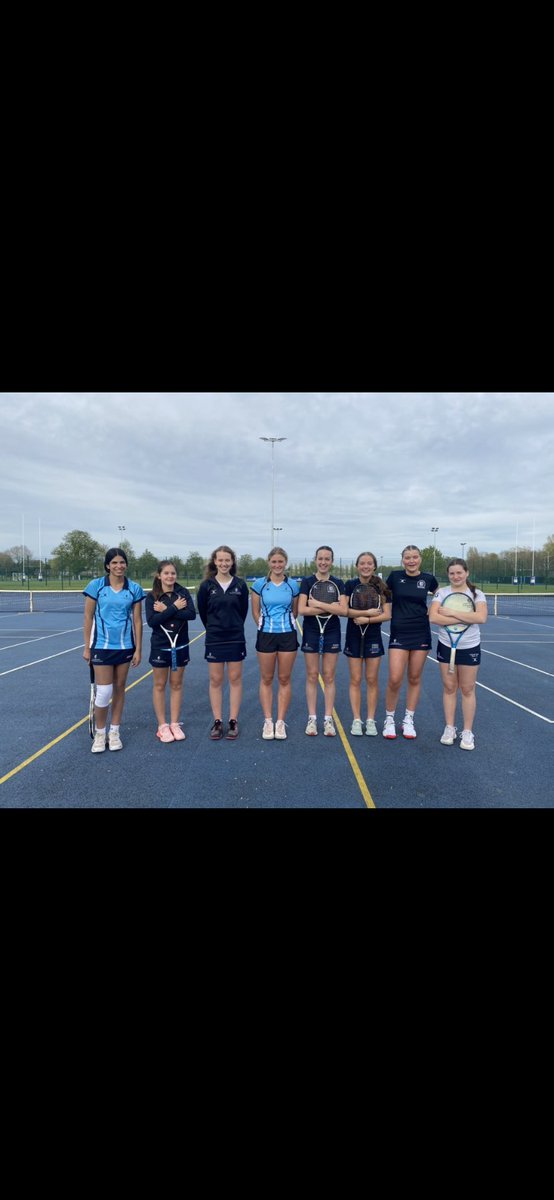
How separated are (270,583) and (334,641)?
86cm

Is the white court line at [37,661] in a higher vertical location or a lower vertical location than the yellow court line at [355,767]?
higher

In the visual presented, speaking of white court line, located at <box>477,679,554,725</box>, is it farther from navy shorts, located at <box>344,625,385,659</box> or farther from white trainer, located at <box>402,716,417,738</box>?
navy shorts, located at <box>344,625,385,659</box>

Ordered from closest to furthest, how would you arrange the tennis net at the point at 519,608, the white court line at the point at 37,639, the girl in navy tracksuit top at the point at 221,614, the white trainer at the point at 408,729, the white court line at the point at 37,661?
the girl in navy tracksuit top at the point at 221,614, the white trainer at the point at 408,729, the white court line at the point at 37,661, the white court line at the point at 37,639, the tennis net at the point at 519,608

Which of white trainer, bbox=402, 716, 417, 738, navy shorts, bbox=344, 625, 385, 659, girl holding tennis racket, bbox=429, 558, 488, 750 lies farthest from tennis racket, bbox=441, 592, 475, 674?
white trainer, bbox=402, 716, 417, 738

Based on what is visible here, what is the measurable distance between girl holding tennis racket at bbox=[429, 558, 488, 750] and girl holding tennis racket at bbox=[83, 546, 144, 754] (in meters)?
2.78

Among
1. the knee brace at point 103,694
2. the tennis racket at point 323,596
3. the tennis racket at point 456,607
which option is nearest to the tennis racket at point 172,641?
the knee brace at point 103,694

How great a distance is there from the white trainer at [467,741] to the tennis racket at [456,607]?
73 cm

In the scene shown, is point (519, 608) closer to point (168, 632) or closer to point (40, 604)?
point (168, 632)

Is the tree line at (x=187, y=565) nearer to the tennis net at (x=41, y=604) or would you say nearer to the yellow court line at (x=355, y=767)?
the tennis net at (x=41, y=604)

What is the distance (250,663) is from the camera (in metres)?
9.02

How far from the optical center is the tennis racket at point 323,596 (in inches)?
178

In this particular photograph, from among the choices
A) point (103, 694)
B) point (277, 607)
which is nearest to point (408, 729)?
point (277, 607)
